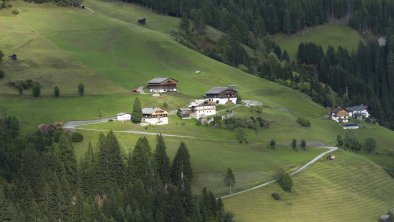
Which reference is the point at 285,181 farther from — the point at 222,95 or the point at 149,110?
the point at 222,95

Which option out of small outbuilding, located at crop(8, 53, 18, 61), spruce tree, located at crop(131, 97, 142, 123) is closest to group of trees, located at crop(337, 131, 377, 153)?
spruce tree, located at crop(131, 97, 142, 123)

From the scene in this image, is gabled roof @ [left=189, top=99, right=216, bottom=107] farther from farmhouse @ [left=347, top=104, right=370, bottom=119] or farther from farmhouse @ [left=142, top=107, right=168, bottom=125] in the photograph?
farmhouse @ [left=347, top=104, right=370, bottom=119]

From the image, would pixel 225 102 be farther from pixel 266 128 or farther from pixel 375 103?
pixel 375 103

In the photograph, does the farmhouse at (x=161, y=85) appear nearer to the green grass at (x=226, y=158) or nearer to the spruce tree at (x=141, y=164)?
the green grass at (x=226, y=158)

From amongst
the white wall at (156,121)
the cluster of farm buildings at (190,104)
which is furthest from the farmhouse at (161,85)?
the white wall at (156,121)

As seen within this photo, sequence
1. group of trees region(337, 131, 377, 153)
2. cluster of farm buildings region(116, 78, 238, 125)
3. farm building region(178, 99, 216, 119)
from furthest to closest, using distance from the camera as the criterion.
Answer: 1. group of trees region(337, 131, 377, 153)
2. farm building region(178, 99, 216, 119)
3. cluster of farm buildings region(116, 78, 238, 125)

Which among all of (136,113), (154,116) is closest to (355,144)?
(154,116)

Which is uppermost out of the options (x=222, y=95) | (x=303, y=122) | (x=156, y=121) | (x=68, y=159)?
(x=222, y=95)
